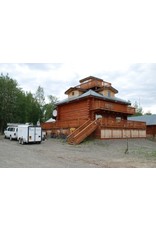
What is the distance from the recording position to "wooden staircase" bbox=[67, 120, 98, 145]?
2086 centimetres

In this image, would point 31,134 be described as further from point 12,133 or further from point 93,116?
point 93,116

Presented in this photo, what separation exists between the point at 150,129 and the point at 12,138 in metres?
28.6

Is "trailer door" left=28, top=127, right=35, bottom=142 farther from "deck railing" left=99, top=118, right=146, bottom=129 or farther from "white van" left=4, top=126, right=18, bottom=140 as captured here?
"deck railing" left=99, top=118, right=146, bottom=129

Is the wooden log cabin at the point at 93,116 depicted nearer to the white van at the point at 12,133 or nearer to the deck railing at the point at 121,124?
the deck railing at the point at 121,124

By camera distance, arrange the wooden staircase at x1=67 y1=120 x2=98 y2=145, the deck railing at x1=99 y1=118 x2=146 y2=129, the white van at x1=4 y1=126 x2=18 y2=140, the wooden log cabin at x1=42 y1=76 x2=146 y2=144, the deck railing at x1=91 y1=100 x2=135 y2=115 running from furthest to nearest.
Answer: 1. the deck railing at x1=91 y1=100 x2=135 y2=115
2. the white van at x1=4 y1=126 x2=18 y2=140
3. the deck railing at x1=99 y1=118 x2=146 y2=129
4. the wooden log cabin at x1=42 y1=76 x2=146 y2=144
5. the wooden staircase at x1=67 y1=120 x2=98 y2=145

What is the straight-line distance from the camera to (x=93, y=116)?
28219 millimetres

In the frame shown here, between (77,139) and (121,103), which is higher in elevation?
(121,103)

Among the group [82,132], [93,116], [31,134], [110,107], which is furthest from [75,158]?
[110,107]

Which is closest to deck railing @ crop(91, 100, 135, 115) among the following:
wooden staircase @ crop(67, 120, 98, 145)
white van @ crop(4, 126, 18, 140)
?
wooden staircase @ crop(67, 120, 98, 145)

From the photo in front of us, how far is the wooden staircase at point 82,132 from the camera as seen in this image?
68.4ft

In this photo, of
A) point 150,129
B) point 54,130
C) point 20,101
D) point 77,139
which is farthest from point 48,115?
point 77,139

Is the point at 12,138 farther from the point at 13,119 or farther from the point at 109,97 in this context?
the point at 13,119

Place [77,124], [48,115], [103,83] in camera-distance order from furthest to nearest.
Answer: [48,115], [103,83], [77,124]

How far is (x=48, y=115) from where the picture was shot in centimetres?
6031
